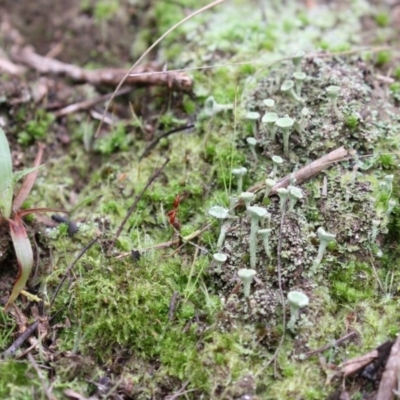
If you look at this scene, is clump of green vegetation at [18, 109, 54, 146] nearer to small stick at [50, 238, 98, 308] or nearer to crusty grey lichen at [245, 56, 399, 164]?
small stick at [50, 238, 98, 308]

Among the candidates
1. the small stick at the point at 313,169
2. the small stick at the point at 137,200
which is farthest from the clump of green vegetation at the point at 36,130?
the small stick at the point at 313,169

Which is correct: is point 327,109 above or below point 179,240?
above

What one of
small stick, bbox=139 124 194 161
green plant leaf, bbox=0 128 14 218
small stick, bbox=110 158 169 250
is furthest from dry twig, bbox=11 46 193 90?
green plant leaf, bbox=0 128 14 218

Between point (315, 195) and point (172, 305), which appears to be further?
point (315, 195)

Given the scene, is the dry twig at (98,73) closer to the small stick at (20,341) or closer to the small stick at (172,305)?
the small stick at (172,305)

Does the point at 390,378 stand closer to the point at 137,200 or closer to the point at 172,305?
the point at 172,305

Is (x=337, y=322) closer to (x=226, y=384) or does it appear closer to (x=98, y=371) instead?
(x=226, y=384)

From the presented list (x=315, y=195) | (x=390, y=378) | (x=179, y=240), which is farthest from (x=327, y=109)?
(x=390, y=378)
